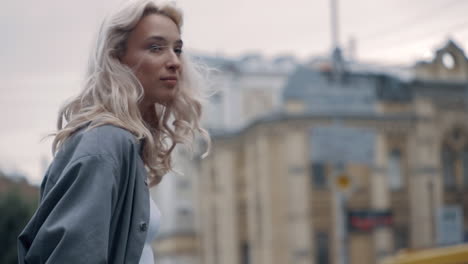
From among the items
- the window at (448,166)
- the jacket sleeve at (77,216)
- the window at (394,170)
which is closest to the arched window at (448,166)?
the window at (448,166)

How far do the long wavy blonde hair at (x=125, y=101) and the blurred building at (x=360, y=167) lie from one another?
26982 millimetres

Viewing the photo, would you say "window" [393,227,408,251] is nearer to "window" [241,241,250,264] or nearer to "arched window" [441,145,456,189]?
"arched window" [441,145,456,189]

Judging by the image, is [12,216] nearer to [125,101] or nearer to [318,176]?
[318,176]

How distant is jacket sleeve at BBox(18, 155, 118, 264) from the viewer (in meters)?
2.07

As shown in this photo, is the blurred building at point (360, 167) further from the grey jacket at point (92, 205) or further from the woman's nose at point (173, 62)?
the grey jacket at point (92, 205)

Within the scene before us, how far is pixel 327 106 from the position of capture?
32562mm

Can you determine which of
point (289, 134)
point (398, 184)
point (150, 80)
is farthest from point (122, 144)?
point (398, 184)

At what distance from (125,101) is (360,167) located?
3124 cm

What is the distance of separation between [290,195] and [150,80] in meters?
29.9

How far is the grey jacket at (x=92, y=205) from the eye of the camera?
208 cm

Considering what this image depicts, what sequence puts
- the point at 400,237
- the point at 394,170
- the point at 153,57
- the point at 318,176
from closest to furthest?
the point at 153,57
the point at 318,176
the point at 400,237
the point at 394,170

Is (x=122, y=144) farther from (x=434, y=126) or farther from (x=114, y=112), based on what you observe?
(x=434, y=126)

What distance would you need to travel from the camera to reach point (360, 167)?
3316cm

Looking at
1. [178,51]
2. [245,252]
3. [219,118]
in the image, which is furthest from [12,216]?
[178,51]
